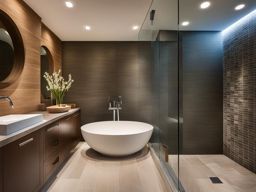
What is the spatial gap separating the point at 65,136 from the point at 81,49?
227cm

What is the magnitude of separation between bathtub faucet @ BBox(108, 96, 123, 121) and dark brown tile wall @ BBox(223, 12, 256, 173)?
2.26 meters

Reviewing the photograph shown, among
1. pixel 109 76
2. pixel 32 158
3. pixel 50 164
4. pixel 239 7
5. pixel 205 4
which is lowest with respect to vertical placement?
pixel 50 164

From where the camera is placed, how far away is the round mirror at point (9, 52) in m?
2.17

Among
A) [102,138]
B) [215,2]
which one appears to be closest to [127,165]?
[102,138]

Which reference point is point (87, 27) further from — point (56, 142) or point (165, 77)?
point (56, 142)

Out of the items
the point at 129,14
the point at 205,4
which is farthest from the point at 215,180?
the point at 129,14

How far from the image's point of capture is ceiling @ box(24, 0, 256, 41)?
255 cm

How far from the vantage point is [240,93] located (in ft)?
9.30

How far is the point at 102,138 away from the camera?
2912 mm

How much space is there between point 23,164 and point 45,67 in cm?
248

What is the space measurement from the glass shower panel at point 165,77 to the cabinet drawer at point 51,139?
163 centimetres

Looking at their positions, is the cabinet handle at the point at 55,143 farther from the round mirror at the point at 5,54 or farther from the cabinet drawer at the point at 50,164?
the round mirror at the point at 5,54

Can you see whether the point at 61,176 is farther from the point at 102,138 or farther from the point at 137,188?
the point at 137,188

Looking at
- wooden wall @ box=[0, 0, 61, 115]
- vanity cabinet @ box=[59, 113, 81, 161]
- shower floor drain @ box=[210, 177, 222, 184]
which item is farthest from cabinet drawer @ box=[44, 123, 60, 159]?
shower floor drain @ box=[210, 177, 222, 184]
